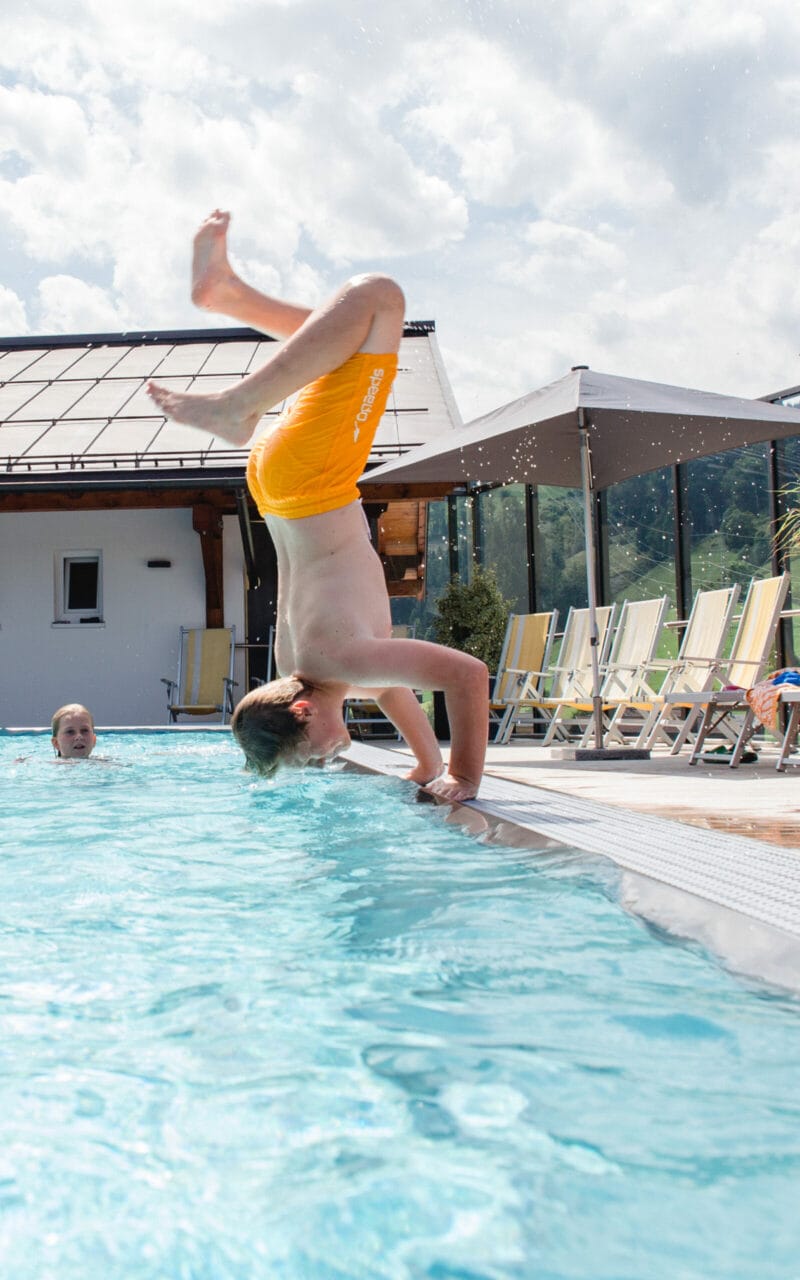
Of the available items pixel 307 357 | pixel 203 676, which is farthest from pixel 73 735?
pixel 203 676

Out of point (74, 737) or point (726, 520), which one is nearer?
point (74, 737)

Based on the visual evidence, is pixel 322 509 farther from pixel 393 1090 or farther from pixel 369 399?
pixel 393 1090

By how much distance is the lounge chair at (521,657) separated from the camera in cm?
913

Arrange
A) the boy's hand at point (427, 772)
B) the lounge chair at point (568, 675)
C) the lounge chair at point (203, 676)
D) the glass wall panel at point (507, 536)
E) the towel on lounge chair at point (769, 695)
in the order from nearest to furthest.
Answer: the boy's hand at point (427, 772) → the towel on lounge chair at point (769, 695) → the lounge chair at point (568, 675) → the lounge chair at point (203, 676) → the glass wall panel at point (507, 536)

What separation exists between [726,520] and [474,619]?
5996 millimetres

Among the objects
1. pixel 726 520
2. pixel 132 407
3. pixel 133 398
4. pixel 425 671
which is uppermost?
pixel 133 398

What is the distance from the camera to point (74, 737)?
5.93 m

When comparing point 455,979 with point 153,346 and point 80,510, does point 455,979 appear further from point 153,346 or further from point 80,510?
point 153,346

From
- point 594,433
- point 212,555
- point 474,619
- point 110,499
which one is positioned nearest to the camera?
point 594,433

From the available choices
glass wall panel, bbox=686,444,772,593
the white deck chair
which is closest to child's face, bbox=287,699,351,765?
the white deck chair

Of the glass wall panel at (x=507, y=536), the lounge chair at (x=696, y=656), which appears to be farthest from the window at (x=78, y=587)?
the lounge chair at (x=696, y=656)

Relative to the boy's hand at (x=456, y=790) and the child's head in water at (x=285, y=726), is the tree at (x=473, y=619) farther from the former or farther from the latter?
the child's head in water at (x=285, y=726)

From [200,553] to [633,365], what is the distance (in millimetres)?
6694

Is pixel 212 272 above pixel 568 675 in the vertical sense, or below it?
above
